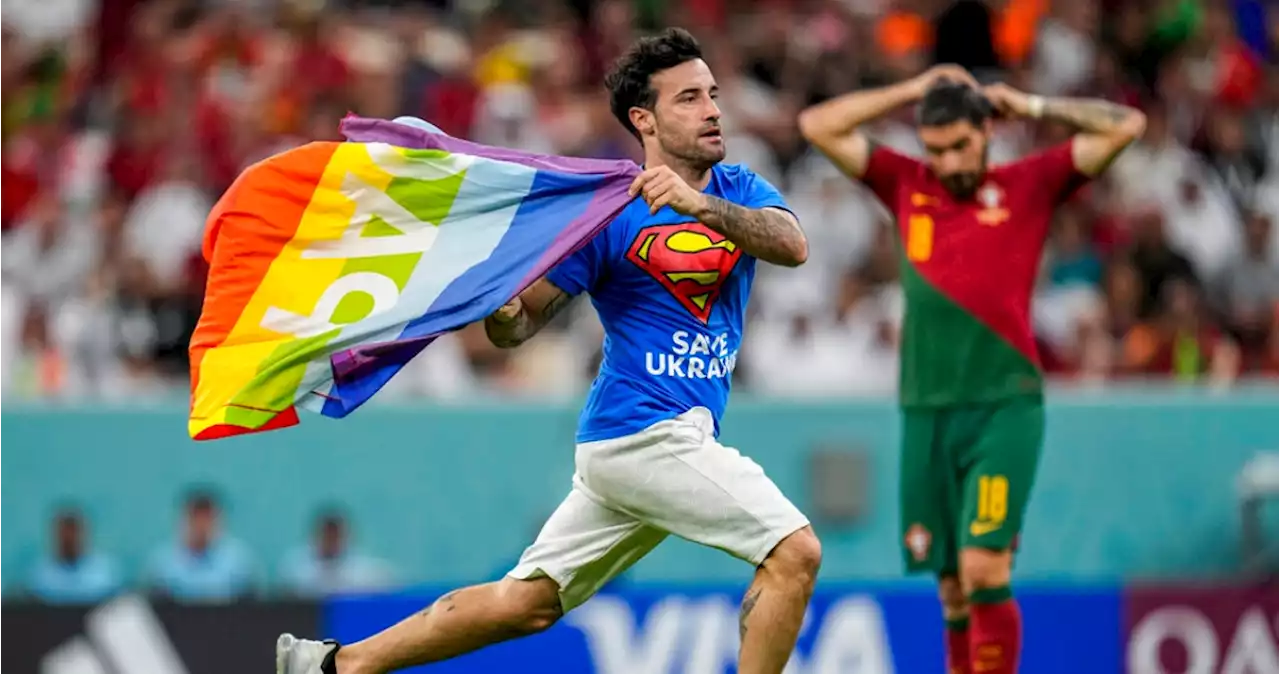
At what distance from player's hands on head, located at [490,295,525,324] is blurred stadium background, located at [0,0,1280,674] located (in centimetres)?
370

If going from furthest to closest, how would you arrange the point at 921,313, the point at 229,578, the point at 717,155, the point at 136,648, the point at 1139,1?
1. the point at 1139,1
2. the point at 229,578
3. the point at 136,648
4. the point at 921,313
5. the point at 717,155

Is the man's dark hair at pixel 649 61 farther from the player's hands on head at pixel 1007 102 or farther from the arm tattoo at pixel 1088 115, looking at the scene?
the arm tattoo at pixel 1088 115

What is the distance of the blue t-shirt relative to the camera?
809cm

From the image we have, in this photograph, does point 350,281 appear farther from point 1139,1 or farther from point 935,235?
point 1139,1

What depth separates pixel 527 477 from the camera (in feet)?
49.5

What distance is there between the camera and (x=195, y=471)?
15.0 metres

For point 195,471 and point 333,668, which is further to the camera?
point 195,471

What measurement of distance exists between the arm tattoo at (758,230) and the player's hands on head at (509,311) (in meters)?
0.87

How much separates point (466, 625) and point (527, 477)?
685cm

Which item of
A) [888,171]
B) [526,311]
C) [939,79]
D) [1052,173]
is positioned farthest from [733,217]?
[1052,173]

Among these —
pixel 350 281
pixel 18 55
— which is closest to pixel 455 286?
pixel 350 281

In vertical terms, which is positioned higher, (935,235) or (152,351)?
(935,235)

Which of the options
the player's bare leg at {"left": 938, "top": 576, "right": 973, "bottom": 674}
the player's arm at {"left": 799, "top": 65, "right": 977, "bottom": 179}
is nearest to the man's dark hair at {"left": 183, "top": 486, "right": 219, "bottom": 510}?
the player's arm at {"left": 799, "top": 65, "right": 977, "bottom": 179}

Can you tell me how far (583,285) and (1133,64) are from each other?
458 inches
